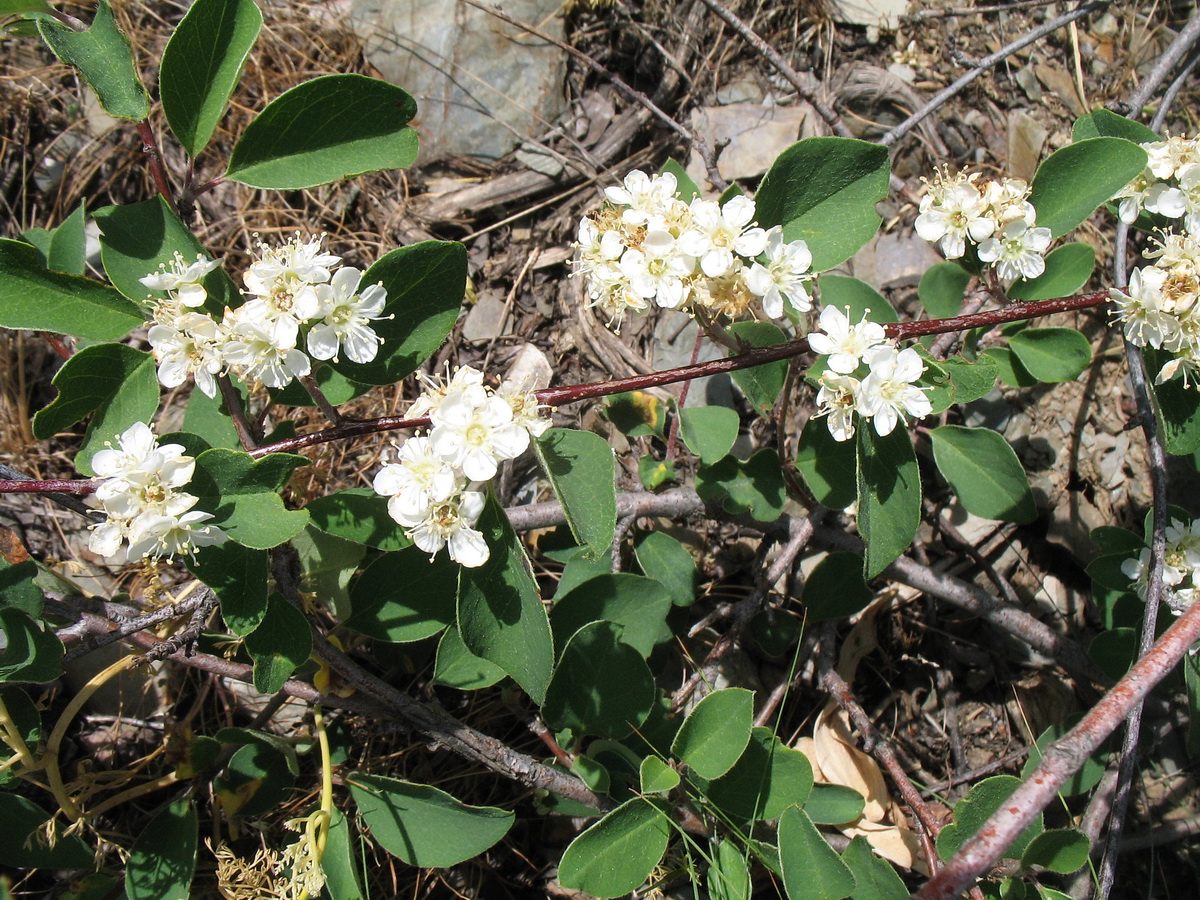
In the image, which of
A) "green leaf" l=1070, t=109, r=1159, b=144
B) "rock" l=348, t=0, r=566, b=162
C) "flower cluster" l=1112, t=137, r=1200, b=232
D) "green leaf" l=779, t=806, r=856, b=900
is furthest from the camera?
"rock" l=348, t=0, r=566, b=162

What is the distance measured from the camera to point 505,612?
1.48m

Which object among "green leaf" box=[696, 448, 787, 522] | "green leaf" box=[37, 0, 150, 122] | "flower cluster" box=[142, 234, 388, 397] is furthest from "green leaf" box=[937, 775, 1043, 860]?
"green leaf" box=[37, 0, 150, 122]

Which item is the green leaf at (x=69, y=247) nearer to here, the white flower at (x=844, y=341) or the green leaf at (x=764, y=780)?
the white flower at (x=844, y=341)

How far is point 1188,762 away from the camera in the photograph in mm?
2275

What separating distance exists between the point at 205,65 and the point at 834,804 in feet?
6.88

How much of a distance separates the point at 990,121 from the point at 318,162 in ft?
7.66

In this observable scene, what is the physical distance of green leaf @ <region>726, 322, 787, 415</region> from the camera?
170 cm

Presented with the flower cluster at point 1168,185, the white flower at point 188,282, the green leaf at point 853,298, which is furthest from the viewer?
the green leaf at point 853,298

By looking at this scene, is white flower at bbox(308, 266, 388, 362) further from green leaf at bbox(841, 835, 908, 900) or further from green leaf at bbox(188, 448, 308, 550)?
green leaf at bbox(841, 835, 908, 900)

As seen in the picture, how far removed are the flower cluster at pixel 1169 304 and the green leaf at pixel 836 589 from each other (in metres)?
0.82

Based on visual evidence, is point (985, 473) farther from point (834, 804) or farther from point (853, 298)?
point (834, 804)

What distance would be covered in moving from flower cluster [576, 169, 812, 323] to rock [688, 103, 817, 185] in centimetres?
120

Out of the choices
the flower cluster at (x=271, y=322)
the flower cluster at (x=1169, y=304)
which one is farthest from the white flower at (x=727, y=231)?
the flower cluster at (x=1169, y=304)

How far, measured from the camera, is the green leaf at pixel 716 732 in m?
1.67
